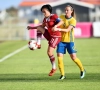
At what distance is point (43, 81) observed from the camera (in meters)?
10.5

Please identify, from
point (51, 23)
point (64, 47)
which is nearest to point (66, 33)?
point (64, 47)

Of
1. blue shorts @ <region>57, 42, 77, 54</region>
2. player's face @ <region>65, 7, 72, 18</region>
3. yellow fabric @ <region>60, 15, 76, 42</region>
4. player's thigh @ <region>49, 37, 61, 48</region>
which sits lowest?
blue shorts @ <region>57, 42, 77, 54</region>

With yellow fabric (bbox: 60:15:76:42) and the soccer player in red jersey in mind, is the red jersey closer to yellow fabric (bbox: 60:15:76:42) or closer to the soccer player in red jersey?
the soccer player in red jersey

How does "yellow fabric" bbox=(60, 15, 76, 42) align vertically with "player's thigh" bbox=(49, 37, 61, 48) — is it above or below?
above

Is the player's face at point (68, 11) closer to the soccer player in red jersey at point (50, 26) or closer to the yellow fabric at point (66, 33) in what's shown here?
the yellow fabric at point (66, 33)

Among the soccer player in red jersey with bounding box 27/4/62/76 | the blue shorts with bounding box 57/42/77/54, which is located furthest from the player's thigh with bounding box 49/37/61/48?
the blue shorts with bounding box 57/42/77/54

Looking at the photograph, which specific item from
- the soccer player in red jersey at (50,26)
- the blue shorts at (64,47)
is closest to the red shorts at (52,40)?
the soccer player in red jersey at (50,26)

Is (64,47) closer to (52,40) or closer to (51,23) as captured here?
(52,40)

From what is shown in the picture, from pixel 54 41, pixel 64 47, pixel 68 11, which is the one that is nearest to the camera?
pixel 68 11

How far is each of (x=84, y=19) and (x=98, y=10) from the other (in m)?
25.1

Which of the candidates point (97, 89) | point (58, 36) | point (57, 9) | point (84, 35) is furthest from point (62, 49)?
point (57, 9)

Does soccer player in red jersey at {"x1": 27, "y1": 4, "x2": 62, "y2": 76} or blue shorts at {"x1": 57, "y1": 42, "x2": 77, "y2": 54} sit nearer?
soccer player in red jersey at {"x1": 27, "y1": 4, "x2": 62, "y2": 76}

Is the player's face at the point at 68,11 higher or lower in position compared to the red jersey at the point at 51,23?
higher

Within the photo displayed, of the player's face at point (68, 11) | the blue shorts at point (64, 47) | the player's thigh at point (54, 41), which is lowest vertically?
the blue shorts at point (64, 47)
